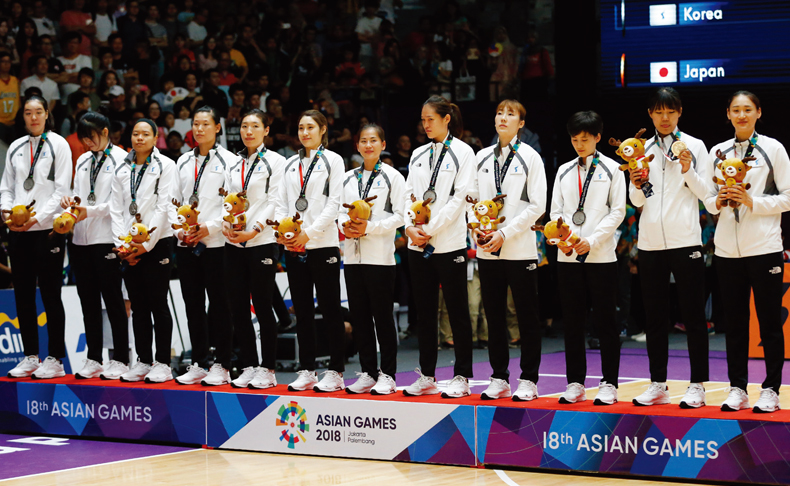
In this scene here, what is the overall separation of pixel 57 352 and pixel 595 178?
14.0 feet

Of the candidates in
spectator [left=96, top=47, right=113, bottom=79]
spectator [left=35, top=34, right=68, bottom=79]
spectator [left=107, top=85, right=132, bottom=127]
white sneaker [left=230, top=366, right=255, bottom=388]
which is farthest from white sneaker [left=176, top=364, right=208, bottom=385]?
spectator [left=96, top=47, right=113, bottom=79]

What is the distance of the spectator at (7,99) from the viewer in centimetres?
1031

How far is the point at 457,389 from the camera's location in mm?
5504

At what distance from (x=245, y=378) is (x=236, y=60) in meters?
7.32

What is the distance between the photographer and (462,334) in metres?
5.60

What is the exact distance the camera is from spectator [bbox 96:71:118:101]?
436 inches

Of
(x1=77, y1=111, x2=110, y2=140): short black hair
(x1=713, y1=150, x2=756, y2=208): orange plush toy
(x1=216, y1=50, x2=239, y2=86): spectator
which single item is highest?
(x1=216, y1=50, x2=239, y2=86): spectator

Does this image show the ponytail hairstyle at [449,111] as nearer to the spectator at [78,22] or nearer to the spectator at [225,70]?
the spectator at [225,70]

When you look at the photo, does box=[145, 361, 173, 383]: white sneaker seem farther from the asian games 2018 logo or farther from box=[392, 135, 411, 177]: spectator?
box=[392, 135, 411, 177]: spectator

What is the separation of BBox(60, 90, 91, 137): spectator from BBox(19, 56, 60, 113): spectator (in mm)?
494

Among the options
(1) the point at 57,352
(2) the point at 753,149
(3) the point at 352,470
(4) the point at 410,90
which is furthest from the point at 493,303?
(4) the point at 410,90

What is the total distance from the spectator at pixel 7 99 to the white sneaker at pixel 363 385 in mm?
6496

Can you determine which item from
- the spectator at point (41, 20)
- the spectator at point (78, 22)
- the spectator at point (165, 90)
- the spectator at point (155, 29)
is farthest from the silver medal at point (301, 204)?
the spectator at point (155, 29)

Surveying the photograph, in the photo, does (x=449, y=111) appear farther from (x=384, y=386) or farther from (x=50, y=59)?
(x=50, y=59)
